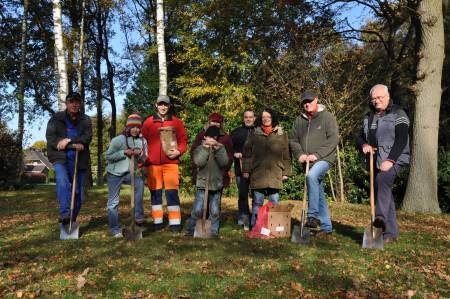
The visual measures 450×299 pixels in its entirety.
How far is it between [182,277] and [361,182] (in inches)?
436

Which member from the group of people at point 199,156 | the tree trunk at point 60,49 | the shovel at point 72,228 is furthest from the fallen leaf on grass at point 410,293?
the tree trunk at point 60,49

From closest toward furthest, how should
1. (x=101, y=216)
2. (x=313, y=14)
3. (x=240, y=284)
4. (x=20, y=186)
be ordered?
(x=240, y=284) → (x=101, y=216) → (x=313, y=14) → (x=20, y=186)

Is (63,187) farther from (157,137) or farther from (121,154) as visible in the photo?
(157,137)

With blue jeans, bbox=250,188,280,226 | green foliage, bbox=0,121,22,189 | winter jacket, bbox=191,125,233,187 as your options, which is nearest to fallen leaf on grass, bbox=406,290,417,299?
blue jeans, bbox=250,188,280,226

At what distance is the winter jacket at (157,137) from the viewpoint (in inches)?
279

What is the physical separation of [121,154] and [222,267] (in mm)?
2737

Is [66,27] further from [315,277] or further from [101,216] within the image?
[315,277]

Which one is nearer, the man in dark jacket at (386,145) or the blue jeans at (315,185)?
the man in dark jacket at (386,145)

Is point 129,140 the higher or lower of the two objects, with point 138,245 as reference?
higher

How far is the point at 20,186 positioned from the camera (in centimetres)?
2216

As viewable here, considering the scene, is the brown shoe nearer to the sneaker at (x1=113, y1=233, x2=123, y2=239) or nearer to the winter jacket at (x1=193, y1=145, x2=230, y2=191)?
the winter jacket at (x1=193, y1=145, x2=230, y2=191)

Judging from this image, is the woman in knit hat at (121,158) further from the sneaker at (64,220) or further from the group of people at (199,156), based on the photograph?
the sneaker at (64,220)

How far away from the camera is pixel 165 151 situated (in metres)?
7.06

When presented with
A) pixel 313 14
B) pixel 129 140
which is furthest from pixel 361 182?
pixel 129 140
